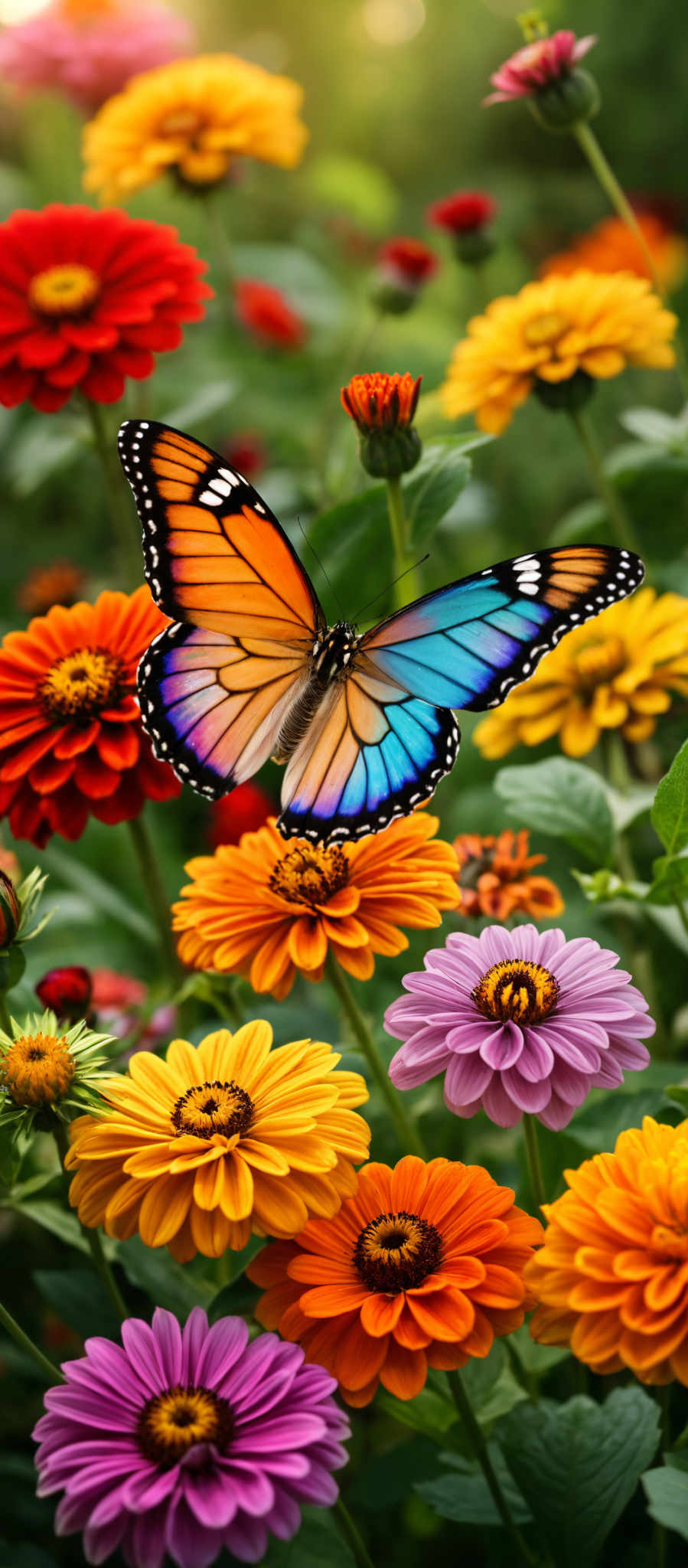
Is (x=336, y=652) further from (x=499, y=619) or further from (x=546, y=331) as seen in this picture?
(x=546, y=331)

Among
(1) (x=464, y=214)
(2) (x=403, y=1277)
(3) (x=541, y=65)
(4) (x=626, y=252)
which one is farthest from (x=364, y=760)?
(4) (x=626, y=252)

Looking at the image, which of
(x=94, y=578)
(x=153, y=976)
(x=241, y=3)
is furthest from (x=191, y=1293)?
(x=241, y=3)

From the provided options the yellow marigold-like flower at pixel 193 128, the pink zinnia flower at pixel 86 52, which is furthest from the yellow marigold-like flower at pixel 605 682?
the pink zinnia flower at pixel 86 52

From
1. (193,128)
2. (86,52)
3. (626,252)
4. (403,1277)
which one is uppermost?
(86,52)

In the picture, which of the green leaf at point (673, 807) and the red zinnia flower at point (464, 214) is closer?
the green leaf at point (673, 807)

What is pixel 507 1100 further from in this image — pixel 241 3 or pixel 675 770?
pixel 241 3

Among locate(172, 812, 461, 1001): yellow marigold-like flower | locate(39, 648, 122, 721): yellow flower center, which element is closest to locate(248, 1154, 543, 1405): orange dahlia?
locate(172, 812, 461, 1001): yellow marigold-like flower

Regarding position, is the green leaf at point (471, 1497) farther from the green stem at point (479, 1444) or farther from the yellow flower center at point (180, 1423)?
the yellow flower center at point (180, 1423)
